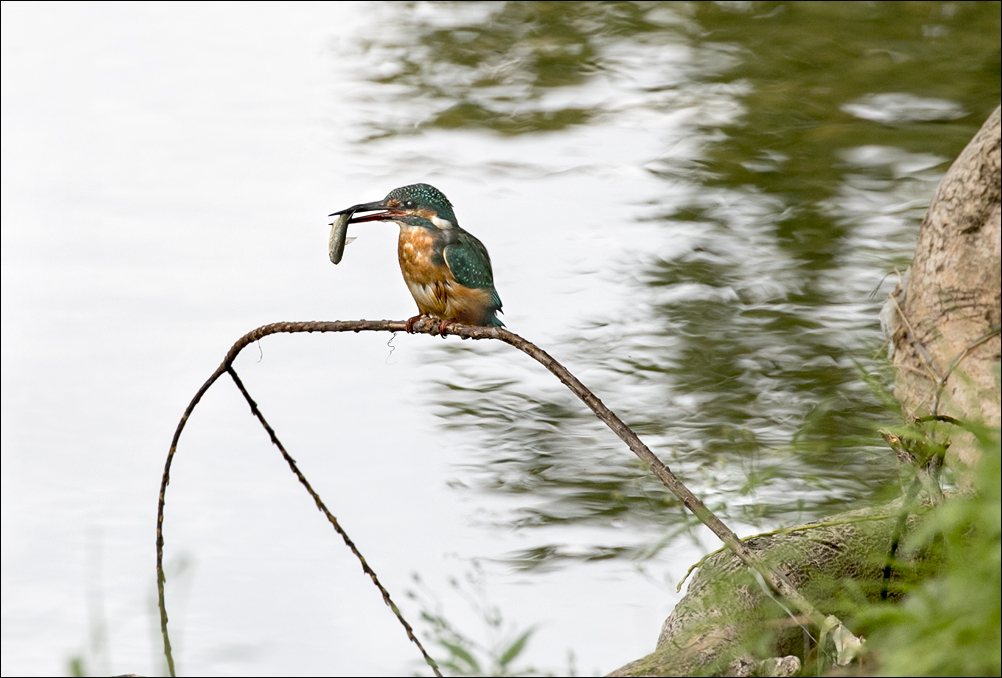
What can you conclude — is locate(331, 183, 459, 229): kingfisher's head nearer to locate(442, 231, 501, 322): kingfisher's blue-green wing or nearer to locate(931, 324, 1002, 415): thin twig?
locate(442, 231, 501, 322): kingfisher's blue-green wing

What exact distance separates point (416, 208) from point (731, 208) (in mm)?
3360

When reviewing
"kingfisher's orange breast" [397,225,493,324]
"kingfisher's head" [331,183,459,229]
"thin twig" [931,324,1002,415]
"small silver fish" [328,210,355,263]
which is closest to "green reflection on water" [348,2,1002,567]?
"thin twig" [931,324,1002,415]

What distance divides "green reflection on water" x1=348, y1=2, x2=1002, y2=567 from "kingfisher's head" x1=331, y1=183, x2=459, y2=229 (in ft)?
2.45

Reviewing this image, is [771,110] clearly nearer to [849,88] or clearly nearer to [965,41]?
[849,88]

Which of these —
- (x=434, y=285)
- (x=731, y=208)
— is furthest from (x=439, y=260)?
(x=731, y=208)

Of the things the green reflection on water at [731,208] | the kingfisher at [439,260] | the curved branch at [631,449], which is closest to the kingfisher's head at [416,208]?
the kingfisher at [439,260]

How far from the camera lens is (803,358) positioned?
4.23 metres

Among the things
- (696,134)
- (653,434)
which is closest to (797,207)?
(696,134)

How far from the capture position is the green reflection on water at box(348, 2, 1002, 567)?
12.2 ft

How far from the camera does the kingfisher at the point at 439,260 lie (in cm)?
198

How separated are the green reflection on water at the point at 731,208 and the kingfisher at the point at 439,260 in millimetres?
604

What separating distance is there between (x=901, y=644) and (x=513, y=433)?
9.03ft

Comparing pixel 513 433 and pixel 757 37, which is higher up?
pixel 757 37

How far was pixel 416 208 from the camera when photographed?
2061 millimetres
